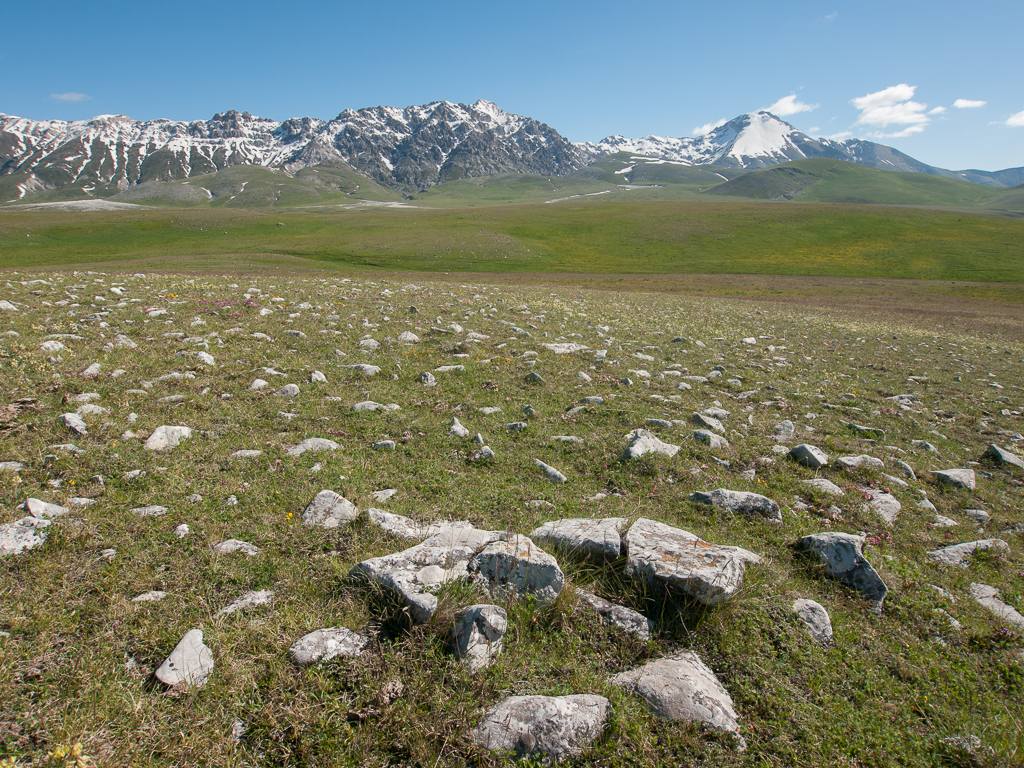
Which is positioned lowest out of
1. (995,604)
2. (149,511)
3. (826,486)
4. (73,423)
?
(995,604)

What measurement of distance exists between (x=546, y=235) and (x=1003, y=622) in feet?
337

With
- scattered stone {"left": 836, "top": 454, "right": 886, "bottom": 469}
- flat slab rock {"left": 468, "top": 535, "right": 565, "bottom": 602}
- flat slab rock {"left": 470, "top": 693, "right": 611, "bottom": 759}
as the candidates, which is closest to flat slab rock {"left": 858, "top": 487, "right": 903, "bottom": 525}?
scattered stone {"left": 836, "top": 454, "right": 886, "bottom": 469}

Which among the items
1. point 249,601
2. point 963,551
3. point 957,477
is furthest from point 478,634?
point 957,477

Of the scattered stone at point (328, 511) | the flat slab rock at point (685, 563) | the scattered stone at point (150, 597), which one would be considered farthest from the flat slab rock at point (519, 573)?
the scattered stone at point (150, 597)

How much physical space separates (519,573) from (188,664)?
2.98 m

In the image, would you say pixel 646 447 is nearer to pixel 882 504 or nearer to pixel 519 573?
pixel 882 504

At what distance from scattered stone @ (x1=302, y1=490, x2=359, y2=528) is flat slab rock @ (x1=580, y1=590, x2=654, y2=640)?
3.15 meters

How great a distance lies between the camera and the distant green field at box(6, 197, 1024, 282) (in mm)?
71562

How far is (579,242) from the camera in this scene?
312 ft

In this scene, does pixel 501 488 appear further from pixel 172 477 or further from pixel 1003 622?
pixel 1003 622

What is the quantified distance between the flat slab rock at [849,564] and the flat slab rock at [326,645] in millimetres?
5517

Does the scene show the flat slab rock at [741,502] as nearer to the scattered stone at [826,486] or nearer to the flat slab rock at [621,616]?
the scattered stone at [826,486]

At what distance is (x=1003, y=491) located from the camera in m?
9.06

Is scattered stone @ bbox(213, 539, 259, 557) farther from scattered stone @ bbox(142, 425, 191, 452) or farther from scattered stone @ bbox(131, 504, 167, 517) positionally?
scattered stone @ bbox(142, 425, 191, 452)
